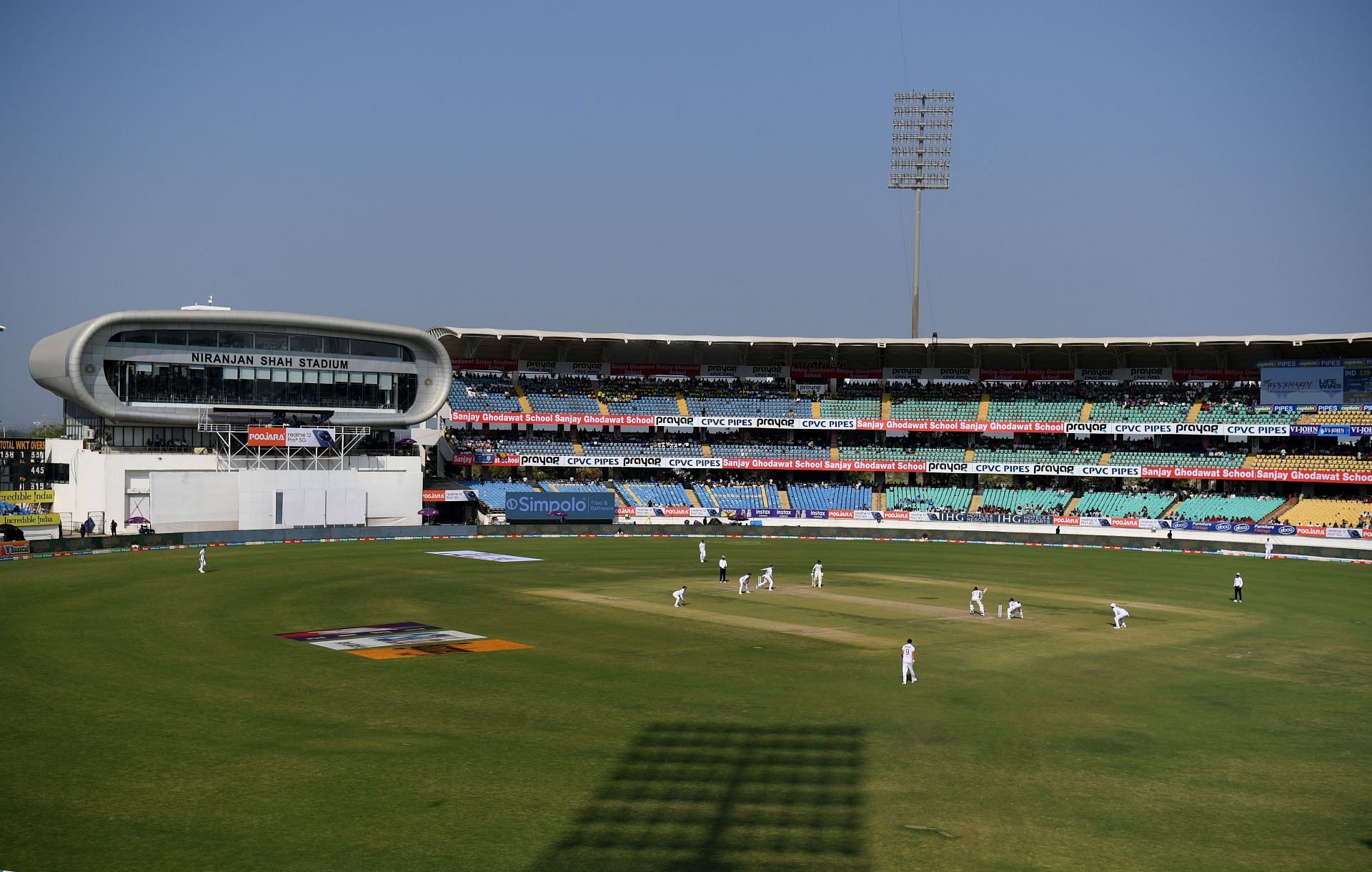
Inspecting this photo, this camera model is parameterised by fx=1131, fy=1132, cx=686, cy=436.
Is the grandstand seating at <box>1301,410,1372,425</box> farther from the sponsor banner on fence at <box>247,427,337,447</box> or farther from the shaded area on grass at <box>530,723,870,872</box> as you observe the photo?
the shaded area on grass at <box>530,723,870,872</box>

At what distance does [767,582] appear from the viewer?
45.0 metres

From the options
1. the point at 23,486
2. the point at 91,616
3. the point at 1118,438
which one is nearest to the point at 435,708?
the point at 91,616

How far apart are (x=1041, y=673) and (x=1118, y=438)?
60.2 metres

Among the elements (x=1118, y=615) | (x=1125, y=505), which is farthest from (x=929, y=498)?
(x=1118, y=615)

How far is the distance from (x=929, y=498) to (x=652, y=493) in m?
20.1

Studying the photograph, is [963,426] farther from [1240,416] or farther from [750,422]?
[1240,416]

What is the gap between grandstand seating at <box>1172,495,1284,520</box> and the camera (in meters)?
71.9

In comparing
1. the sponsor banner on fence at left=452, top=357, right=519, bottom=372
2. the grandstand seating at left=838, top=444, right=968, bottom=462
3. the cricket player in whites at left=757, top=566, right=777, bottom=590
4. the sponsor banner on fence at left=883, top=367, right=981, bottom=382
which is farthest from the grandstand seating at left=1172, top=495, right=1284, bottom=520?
the sponsor banner on fence at left=452, top=357, right=519, bottom=372

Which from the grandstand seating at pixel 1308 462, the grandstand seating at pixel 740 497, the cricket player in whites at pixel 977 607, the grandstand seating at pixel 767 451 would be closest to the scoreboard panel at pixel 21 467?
the grandstand seating at pixel 740 497

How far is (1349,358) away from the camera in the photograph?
76562mm

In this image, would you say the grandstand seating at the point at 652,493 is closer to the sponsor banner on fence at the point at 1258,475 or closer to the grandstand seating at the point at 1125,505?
the grandstand seating at the point at 1125,505

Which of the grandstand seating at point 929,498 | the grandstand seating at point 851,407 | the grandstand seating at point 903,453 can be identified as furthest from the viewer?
the grandstand seating at point 851,407

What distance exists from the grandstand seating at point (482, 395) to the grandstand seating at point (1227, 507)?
47716 millimetres

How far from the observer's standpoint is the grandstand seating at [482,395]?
3354 inches
